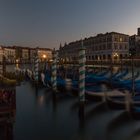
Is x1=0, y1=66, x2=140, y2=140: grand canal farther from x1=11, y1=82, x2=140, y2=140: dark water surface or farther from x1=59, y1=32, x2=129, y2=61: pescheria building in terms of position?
x1=59, y1=32, x2=129, y2=61: pescheria building

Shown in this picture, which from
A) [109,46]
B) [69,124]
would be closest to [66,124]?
[69,124]

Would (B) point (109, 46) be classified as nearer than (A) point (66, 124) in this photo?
No

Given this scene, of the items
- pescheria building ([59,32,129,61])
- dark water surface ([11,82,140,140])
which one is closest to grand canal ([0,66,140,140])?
dark water surface ([11,82,140,140])

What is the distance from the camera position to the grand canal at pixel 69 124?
7215 mm

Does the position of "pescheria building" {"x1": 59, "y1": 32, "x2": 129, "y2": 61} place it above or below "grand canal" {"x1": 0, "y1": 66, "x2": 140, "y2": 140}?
above

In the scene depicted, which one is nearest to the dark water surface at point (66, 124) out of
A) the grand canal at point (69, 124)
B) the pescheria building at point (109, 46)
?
the grand canal at point (69, 124)

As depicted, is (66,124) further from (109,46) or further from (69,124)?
(109,46)

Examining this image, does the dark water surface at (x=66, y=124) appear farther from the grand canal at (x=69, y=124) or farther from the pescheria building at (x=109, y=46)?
the pescheria building at (x=109, y=46)

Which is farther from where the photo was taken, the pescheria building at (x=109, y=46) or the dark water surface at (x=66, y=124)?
the pescheria building at (x=109, y=46)

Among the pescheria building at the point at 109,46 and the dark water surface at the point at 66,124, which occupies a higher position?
the pescheria building at the point at 109,46

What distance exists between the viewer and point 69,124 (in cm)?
830

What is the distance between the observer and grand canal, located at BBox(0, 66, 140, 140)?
721cm

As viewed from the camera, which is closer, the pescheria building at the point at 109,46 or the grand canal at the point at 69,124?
the grand canal at the point at 69,124

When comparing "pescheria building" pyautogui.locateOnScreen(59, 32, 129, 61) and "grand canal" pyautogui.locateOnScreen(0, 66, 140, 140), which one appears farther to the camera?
"pescheria building" pyautogui.locateOnScreen(59, 32, 129, 61)
